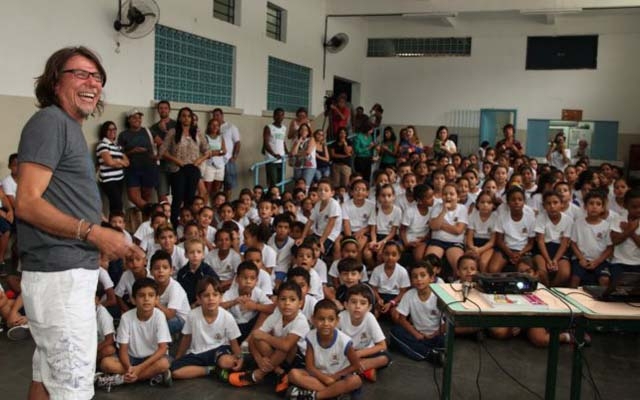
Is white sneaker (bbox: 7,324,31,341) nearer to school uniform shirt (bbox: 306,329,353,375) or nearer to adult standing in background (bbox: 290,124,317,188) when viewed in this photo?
school uniform shirt (bbox: 306,329,353,375)

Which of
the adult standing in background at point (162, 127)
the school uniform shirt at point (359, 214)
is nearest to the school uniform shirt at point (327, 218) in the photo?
the school uniform shirt at point (359, 214)

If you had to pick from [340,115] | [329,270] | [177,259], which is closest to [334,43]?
[340,115]

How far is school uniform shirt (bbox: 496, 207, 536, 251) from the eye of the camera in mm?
5223

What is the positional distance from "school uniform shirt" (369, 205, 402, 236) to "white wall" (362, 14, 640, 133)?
8873 millimetres

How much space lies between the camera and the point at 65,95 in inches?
72.1

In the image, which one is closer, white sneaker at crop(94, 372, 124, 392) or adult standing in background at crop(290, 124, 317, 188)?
white sneaker at crop(94, 372, 124, 392)

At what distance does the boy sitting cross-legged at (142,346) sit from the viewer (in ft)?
11.2

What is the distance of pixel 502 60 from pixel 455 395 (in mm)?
11544

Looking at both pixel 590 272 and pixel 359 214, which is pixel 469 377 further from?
pixel 359 214

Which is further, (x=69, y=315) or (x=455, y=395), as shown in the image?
(x=455, y=395)

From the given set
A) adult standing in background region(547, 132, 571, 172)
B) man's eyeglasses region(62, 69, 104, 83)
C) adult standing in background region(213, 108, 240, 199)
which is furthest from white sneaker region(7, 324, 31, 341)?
adult standing in background region(547, 132, 571, 172)

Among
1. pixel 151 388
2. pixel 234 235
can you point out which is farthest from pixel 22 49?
pixel 151 388

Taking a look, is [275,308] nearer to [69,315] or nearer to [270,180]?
[69,315]

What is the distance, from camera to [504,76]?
13523mm
